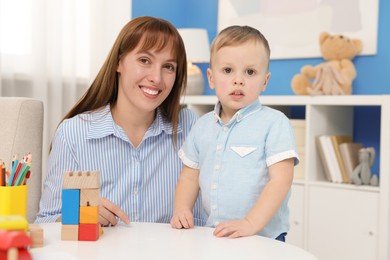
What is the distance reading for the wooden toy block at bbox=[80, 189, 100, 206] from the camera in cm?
110

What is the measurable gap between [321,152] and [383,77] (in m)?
0.57

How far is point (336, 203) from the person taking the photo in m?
2.88

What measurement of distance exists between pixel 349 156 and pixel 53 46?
1.63m

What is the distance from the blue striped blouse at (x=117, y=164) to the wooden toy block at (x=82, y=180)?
0.52 m

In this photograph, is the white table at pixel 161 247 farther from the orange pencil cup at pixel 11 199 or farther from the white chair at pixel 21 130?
the white chair at pixel 21 130

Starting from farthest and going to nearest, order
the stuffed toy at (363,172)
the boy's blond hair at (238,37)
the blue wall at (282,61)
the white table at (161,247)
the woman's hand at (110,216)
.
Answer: the blue wall at (282,61)
the stuffed toy at (363,172)
the boy's blond hair at (238,37)
the woman's hand at (110,216)
the white table at (161,247)

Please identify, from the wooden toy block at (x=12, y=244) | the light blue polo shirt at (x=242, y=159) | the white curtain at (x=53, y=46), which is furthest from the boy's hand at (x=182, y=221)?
the white curtain at (x=53, y=46)

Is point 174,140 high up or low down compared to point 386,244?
up

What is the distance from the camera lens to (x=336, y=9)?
3.31 meters

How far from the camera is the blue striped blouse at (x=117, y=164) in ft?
5.39

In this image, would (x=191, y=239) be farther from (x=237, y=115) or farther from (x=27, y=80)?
(x=27, y=80)

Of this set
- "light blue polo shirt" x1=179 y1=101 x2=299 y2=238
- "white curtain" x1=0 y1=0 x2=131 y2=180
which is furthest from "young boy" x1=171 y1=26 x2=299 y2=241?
"white curtain" x1=0 y1=0 x2=131 y2=180

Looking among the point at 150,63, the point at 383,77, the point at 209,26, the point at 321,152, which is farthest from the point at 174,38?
the point at 209,26

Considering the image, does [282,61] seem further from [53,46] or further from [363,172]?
[53,46]
